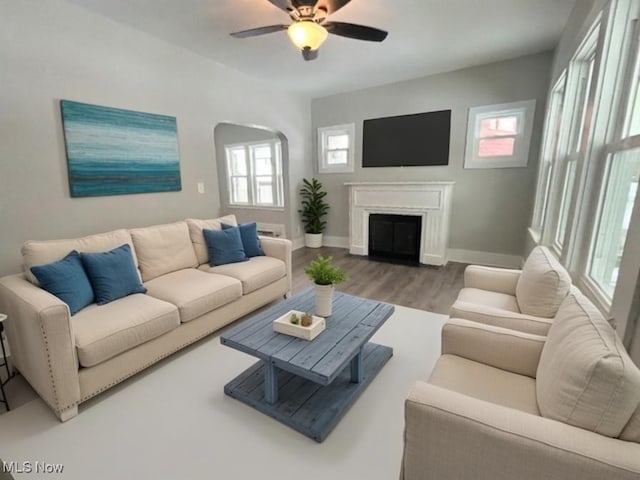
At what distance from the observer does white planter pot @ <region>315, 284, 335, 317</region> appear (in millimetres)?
2045

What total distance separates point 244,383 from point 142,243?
159 cm

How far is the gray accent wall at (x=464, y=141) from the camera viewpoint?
13.3 feet

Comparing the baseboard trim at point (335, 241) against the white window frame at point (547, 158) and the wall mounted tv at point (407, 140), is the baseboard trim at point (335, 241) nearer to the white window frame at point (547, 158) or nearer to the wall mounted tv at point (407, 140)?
the wall mounted tv at point (407, 140)

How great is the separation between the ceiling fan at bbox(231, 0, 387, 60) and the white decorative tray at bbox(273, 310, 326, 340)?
1.95m

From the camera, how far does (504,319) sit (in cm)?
169

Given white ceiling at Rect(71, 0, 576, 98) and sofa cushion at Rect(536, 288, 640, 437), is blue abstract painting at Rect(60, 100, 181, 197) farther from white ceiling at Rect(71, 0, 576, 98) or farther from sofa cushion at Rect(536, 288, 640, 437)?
sofa cushion at Rect(536, 288, 640, 437)

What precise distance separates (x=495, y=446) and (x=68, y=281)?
2466 millimetres

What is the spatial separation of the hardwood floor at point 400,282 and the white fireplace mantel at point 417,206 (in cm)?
31

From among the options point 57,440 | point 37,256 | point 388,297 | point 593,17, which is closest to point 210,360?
point 57,440

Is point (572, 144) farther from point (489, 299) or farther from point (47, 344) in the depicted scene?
point (47, 344)

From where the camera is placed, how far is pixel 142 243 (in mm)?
2754

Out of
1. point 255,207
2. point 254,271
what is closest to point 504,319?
point 254,271

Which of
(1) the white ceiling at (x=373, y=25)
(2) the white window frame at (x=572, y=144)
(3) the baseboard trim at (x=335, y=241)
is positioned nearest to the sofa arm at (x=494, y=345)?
(2) the white window frame at (x=572, y=144)

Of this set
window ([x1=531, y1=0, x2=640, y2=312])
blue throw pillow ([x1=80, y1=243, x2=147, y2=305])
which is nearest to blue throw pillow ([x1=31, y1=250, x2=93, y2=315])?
blue throw pillow ([x1=80, y1=243, x2=147, y2=305])
